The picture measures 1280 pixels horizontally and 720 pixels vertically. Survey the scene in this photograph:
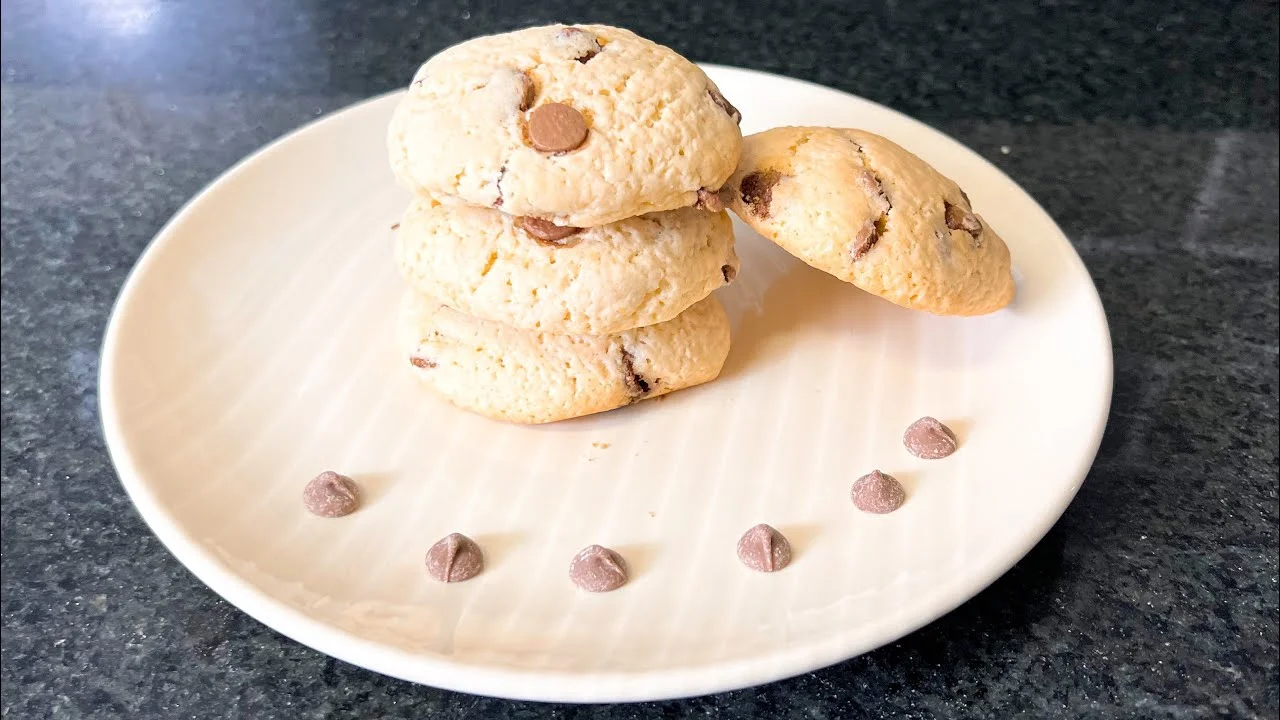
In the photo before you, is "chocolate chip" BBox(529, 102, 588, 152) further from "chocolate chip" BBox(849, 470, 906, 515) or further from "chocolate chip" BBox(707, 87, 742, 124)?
"chocolate chip" BBox(849, 470, 906, 515)

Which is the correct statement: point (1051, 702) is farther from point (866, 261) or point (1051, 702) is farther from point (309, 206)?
point (309, 206)

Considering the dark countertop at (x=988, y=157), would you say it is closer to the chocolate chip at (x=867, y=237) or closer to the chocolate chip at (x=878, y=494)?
the chocolate chip at (x=878, y=494)

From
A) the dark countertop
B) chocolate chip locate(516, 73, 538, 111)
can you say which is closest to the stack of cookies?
chocolate chip locate(516, 73, 538, 111)

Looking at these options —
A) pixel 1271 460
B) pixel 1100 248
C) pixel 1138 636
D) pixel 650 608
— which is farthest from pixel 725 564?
pixel 1100 248

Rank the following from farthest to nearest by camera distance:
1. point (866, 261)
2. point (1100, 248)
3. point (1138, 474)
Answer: point (1100, 248) < point (1138, 474) < point (866, 261)

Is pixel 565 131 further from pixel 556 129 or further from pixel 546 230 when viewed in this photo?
pixel 546 230

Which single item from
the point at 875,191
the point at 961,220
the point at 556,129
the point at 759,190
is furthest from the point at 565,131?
the point at 961,220
